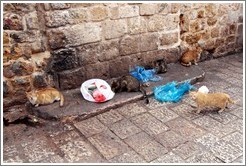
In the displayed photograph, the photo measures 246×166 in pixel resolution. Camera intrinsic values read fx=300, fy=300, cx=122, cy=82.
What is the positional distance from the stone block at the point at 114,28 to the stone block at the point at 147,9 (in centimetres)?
33

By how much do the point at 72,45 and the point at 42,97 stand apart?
0.76 metres

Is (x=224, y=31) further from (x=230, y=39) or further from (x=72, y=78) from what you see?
(x=72, y=78)

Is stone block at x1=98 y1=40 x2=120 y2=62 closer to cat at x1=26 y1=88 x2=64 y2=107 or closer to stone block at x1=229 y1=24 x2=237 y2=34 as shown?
cat at x1=26 y1=88 x2=64 y2=107

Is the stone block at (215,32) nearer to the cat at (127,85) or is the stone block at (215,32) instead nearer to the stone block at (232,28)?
the stone block at (232,28)

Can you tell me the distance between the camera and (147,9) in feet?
14.0

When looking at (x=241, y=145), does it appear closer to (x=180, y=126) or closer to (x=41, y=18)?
(x=180, y=126)

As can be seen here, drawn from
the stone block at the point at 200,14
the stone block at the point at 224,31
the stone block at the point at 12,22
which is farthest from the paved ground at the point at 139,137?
the stone block at the point at 224,31

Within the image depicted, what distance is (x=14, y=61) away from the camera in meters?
3.52

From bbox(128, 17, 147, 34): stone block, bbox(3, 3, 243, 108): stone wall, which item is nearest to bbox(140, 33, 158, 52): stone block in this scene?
bbox(3, 3, 243, 108): stone wall

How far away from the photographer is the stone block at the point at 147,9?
4.21m

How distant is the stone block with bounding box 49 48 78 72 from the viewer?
3750 mm

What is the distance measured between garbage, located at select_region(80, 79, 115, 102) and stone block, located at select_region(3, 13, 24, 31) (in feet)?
3.46

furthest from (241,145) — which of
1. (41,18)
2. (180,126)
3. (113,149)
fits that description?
(41,18)

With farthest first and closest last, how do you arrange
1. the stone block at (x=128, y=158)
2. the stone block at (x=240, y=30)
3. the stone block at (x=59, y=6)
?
1. the stone block at (x=240, y=30)
2. the stone block at (x=59, y=6)
3. the stone block at (x=128, y=158)
